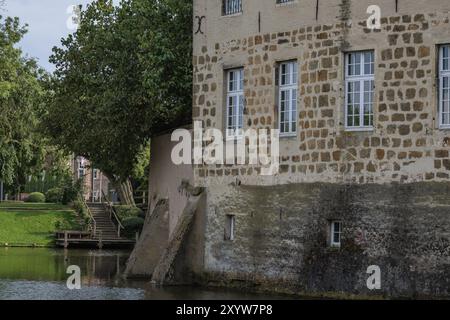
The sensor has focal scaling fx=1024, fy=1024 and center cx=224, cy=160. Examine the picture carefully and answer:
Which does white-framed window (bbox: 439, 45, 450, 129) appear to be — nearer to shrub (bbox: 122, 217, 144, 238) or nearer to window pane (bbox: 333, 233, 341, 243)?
window pane (bbox: 333, 233, 341, 243)

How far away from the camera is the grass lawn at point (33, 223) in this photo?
59.3 metres

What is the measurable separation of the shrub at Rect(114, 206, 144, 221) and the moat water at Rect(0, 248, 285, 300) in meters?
21.7

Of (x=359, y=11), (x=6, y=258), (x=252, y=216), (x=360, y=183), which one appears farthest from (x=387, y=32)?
(x=6, y=258)

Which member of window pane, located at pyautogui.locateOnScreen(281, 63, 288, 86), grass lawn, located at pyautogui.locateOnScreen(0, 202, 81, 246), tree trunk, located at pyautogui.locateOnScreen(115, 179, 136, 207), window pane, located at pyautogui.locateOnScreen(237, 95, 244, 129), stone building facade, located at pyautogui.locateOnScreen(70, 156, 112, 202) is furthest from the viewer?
stone building facade, located at pyautogui.locateOnScreen(70, 156, 112, 202)

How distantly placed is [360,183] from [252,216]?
137 inches

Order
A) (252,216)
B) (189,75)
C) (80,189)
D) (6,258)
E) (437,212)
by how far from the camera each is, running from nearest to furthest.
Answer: (437,212) < (252,216) < (189,75) < (6,258) < (80,189)

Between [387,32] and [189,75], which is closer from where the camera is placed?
[387,32]

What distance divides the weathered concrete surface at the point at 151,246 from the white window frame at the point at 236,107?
19.5 ft

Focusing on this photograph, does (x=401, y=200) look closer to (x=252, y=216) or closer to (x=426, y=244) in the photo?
(x=426, y=244)

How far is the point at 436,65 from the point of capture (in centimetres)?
2267

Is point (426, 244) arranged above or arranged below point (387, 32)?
below

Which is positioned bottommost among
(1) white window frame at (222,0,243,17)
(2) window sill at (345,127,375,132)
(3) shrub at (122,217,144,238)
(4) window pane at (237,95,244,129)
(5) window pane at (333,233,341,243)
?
(3) shrub at (122,217,144,238)

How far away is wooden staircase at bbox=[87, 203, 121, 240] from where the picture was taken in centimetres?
6041

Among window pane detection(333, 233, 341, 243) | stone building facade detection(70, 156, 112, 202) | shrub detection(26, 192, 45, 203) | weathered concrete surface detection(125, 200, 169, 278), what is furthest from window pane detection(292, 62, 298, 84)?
stone building facade detection(70, 156, 112, 202)
